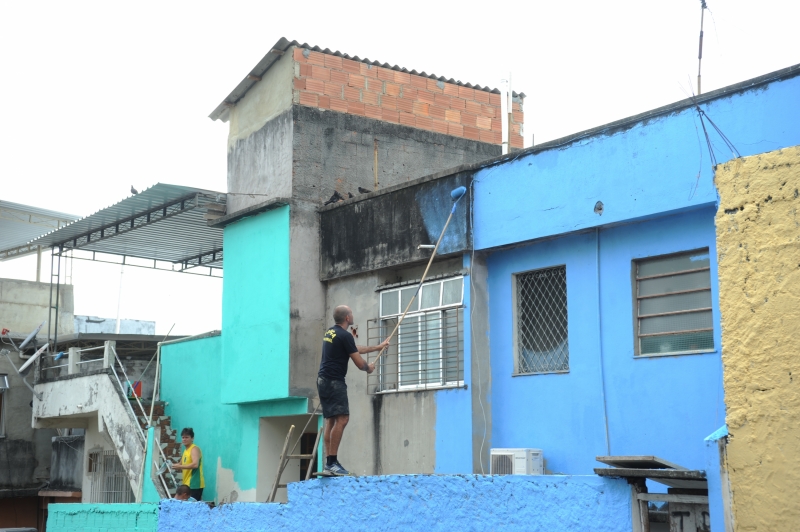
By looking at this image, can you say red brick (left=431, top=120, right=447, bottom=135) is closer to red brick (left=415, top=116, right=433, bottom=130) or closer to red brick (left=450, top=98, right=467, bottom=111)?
red brick (left=415, top=116, right=433, bottom=130)

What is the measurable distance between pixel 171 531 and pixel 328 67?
26.2ft

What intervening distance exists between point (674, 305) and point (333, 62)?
819 cm

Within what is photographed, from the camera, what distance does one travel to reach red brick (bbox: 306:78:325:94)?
16.1 m

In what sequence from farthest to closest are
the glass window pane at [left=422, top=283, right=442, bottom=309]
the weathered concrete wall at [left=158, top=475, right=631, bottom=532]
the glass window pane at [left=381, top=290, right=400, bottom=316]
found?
the glass window pane at [left=381, top=290, right=400, bottom=316] → the glass window pane at [left=422, top=283, right=442, bottom=309] → the weathered concrete wall at [left=158, top=475, right=631, bottom=532]

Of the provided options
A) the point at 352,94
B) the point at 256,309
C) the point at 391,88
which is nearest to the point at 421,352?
the point at 256,309

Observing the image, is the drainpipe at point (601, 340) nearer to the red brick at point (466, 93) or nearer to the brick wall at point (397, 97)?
the brick wall at point (397, 97)

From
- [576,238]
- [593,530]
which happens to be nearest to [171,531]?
[576,238]

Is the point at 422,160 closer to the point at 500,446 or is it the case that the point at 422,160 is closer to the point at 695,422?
the point at 500,446

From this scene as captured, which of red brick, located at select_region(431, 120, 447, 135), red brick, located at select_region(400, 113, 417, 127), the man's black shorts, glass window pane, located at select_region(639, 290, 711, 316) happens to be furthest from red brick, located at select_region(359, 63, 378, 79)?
the man's black shorts

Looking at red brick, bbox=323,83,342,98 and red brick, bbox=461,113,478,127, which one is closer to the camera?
red brick, bbox=323,83,342,98

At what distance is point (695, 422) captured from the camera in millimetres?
10047

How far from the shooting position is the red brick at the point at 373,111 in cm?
1669

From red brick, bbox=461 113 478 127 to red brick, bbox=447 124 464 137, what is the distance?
14cm

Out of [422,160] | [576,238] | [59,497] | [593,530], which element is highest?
[422,160]
